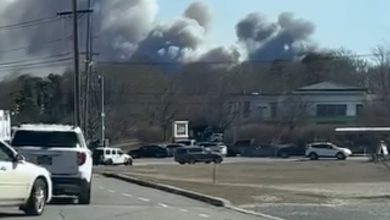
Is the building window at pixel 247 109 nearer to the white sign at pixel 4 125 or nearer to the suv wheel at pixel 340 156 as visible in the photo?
the suv wheel at pixel 340 156

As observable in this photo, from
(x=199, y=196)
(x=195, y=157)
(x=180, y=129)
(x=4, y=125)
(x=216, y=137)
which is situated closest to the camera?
(x=199, y=196)

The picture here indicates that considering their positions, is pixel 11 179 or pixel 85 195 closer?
pixel 11 179

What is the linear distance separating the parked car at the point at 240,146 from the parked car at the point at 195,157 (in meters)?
19.7

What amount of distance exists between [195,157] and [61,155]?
5611cm

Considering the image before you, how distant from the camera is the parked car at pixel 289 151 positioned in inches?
3885

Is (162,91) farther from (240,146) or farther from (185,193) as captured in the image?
(185,193)

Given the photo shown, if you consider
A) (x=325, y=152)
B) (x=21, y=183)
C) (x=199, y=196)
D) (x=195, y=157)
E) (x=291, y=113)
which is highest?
(x=291, y=113)

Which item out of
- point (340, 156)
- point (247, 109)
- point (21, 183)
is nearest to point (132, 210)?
point (21, 183)

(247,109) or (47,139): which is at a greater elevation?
(247,109)

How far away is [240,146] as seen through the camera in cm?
10481

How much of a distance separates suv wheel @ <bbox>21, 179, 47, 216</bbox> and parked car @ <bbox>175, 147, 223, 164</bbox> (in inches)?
2260

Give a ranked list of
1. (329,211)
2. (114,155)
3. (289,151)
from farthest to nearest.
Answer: (289,151) < (114,155) < (329,211)

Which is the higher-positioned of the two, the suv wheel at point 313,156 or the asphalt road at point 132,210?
the suv wheel at point 313,156

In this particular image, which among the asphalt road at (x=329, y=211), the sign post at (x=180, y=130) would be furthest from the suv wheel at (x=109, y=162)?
the asphalt road at (x=329, y=211)
